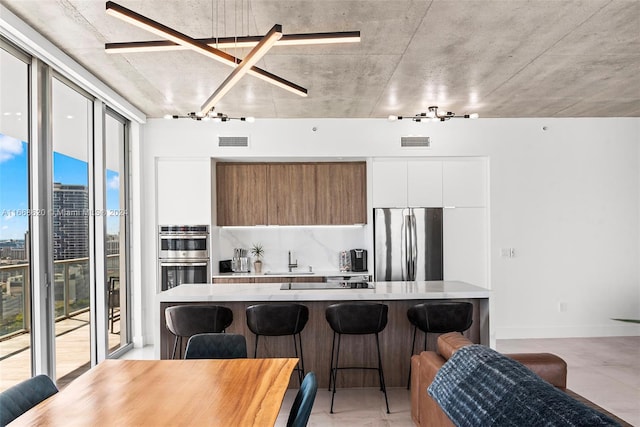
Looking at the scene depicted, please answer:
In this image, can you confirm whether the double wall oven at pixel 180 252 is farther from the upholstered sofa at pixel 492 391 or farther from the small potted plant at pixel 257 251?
the upholstered sofa at pixel 492 391

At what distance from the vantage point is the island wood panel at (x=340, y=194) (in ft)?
22.2

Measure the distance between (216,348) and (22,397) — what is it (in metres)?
1.10

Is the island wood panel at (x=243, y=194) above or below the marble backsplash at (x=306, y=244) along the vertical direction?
above

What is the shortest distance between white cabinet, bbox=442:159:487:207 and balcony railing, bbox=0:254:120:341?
14.5 ft

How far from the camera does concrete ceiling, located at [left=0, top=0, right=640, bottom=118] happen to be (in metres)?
3.29

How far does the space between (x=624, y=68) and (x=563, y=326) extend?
3615 millimetres

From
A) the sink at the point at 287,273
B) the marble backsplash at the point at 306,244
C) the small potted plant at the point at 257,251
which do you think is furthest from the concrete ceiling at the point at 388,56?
the sink at the point at 287,273

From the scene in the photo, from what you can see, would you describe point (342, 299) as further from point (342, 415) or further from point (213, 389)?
point (213, 389)

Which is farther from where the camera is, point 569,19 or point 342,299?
point 342,299

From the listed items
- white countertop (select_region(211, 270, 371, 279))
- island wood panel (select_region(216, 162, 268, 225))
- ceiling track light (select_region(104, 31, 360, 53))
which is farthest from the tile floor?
ceiling track light (select_region(104, 31, 360, 53))

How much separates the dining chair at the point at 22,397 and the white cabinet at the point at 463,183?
213 inches

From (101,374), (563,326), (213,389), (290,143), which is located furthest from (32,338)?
(563,326)

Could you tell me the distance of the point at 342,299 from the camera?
4.10 metres

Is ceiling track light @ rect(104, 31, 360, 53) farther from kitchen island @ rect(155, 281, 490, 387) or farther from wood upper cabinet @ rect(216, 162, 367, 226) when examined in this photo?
wood upper cabinet @ rect(216, 162, 367, 226)
